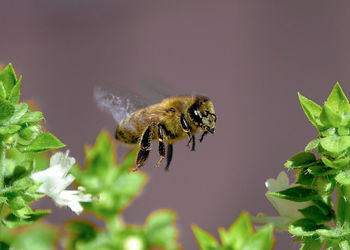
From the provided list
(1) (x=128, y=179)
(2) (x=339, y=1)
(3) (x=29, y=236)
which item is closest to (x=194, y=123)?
(1) (x=128, y=179)

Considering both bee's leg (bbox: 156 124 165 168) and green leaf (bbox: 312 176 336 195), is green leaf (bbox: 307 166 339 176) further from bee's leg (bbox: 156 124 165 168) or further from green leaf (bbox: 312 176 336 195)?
bee's leg (bbox: 156 124 165 168)

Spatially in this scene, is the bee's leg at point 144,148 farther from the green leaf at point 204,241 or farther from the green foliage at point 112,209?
the green leaf at point 204,241

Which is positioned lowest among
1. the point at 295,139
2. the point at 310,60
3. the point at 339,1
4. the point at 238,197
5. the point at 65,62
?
the point at 238,197

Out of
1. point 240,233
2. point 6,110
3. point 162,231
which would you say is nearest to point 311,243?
point 240,233

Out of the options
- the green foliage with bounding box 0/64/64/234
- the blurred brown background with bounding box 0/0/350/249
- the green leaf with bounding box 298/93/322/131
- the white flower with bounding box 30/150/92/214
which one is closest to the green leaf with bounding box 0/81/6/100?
the green foliage with bounding box 0/64/64/234

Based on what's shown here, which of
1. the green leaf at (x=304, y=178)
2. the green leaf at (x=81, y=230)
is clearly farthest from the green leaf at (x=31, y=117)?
the green leaf at (x=304, y=178)

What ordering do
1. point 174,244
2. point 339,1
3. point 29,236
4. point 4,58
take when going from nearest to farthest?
point 29,236, point 174,244, point 4,58, point 339,1

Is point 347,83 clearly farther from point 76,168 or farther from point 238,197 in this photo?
point 76,168
